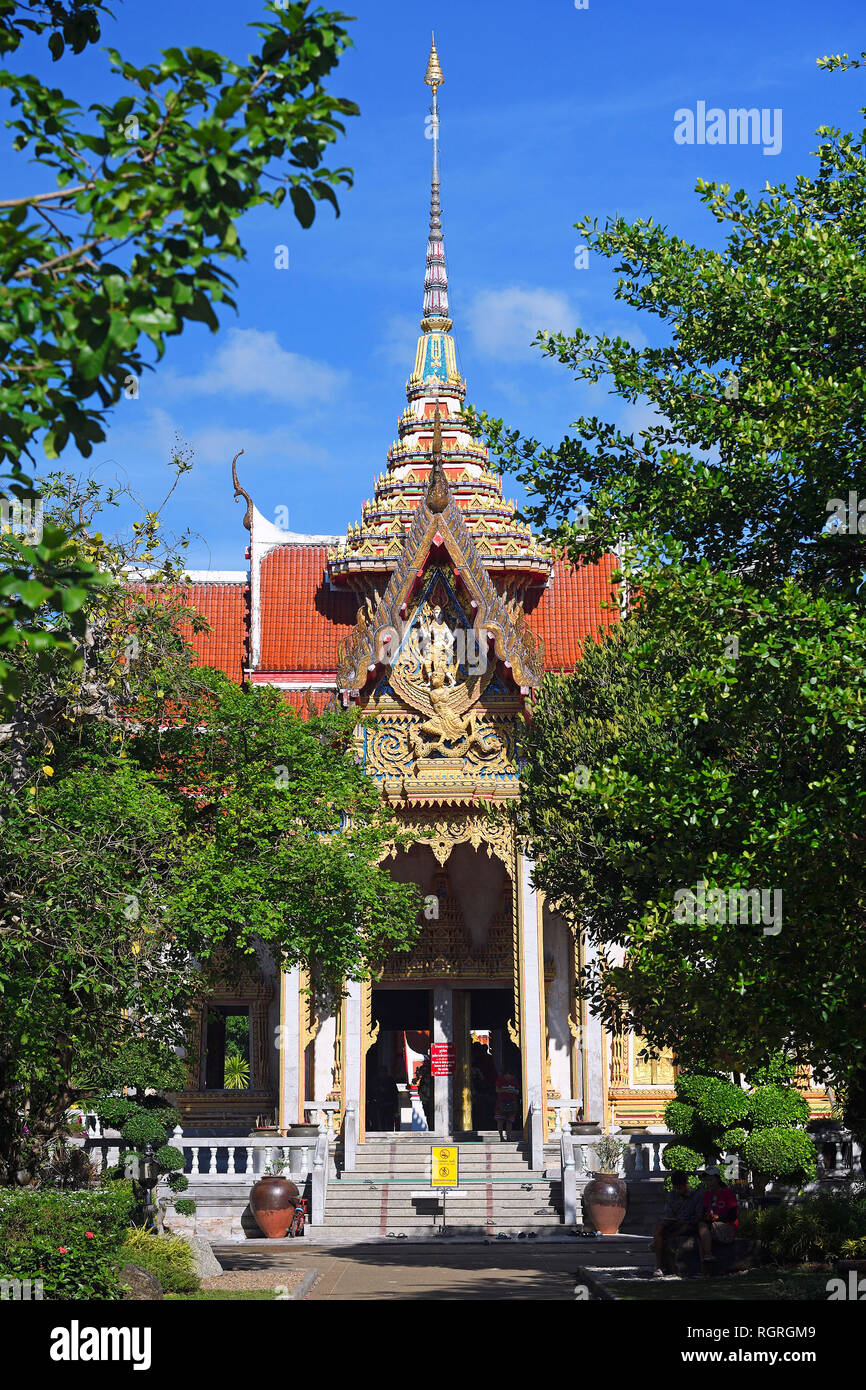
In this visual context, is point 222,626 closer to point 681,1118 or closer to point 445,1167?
point 445,1167

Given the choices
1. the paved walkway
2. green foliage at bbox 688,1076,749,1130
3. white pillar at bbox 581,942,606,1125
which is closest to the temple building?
white pillar at bbox 581,942,606,1125

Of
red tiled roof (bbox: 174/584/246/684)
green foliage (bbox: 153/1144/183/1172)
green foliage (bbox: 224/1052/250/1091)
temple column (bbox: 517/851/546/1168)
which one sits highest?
red tiled roof (bbox: 174/584/246/684)

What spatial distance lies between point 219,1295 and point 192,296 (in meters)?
13.3

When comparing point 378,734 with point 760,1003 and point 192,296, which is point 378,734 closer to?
point 760,1003

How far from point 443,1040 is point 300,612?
392 inches

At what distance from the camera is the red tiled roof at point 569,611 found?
33188 millimetres

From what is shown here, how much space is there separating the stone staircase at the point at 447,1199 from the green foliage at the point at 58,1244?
11704mm

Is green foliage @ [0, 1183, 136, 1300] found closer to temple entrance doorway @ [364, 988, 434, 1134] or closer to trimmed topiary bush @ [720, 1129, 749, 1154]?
trimmed topiary bush @ [720, 1129, 749, 1154]

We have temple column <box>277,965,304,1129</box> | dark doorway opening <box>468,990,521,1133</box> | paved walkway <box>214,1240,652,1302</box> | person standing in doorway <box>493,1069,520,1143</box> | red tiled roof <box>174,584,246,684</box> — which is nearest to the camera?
paved walkway <box>214,1240,652,1302</box>

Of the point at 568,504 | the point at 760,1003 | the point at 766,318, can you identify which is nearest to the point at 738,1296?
the point at 760,1003

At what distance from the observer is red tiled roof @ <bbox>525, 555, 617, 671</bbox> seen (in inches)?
1307

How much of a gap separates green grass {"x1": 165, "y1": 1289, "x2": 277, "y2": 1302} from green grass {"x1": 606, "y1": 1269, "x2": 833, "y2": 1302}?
3.82 m

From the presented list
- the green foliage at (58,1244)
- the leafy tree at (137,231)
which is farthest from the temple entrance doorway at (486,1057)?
the leafy tree at (137,231)

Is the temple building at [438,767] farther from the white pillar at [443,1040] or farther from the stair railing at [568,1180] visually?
the stair railing at [568,1180]
